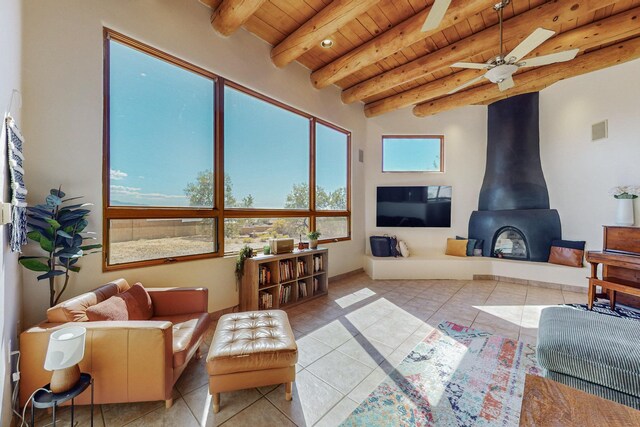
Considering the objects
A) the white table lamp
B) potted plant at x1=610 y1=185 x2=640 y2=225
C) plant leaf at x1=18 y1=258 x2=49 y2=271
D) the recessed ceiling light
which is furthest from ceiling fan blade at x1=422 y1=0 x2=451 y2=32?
potted plant at x1=610 y1=185 x2=640 y2=225

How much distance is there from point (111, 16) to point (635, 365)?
15.3 ft

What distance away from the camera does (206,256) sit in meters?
2.93

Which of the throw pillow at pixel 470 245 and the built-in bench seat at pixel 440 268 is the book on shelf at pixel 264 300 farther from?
the throw pillow at pixel 470 245

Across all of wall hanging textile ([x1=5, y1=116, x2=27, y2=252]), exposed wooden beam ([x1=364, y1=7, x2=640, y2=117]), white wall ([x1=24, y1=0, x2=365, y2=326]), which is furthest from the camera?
exposed wooden beam ([x1=364, y1=7, x2=640, y2=117])

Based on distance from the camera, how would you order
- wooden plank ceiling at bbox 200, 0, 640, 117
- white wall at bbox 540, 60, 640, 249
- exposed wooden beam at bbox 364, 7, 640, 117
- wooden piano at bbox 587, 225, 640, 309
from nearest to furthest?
wooden plank ceiling at bbox 200, 0, 640, 117 → exposed wooden beam at bbox 364, 7, 640, 117 → wooden piano at bbox 587, 225, 640, 309 → white wall at bbox 540, 60, 640, 249

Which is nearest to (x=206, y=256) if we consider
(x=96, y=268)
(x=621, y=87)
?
(x=96, y=268)

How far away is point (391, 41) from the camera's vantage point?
3.15 metres

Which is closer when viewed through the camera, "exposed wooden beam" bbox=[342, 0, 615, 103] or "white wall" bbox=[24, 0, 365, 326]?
"white wall" bbox=[24, 0, 365, 326]

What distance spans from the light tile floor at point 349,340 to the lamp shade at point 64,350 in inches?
24.7

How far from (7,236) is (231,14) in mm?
2793

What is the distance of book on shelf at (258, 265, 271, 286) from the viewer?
10.6 ft

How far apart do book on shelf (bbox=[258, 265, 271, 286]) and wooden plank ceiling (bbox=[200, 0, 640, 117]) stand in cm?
292

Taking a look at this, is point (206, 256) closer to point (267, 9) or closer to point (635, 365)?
point (267, 9)

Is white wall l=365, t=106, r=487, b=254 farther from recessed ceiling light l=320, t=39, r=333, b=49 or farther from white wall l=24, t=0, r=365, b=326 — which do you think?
white wall l=24, t=0, r=365, b=326
